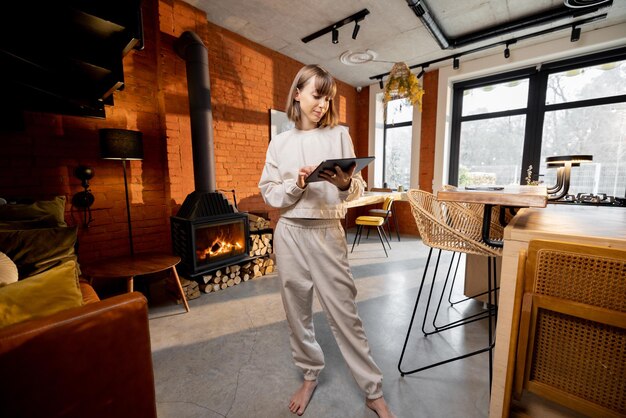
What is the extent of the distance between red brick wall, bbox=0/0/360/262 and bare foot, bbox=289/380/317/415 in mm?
2341

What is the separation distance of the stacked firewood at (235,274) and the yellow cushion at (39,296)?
183cm

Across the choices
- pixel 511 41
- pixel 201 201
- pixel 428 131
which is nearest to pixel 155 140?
pixel 201 201

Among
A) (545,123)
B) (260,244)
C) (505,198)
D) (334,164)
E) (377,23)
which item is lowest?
(260,244)

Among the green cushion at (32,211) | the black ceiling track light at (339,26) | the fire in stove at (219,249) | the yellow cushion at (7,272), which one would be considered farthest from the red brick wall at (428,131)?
the yellow cushion at (7,272)

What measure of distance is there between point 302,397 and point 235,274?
1815 mm

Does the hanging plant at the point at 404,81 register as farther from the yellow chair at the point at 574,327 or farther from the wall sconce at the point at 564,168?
the yellow chair at the point at 574,327

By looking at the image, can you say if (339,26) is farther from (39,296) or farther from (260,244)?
(39,296)

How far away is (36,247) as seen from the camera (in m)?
1.51

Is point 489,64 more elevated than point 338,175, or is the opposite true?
point 489,64

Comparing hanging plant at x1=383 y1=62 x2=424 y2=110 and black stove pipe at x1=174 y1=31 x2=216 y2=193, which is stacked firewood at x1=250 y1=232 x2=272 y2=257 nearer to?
black stove pipe at x1=174 y1=31 x2=216 y2=193

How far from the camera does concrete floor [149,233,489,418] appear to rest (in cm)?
135

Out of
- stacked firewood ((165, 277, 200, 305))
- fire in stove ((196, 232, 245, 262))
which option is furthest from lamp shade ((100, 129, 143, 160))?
stacked firewood ((165, 277, 200, 305))

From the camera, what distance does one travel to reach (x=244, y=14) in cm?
312

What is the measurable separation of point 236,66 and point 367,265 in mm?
3178
